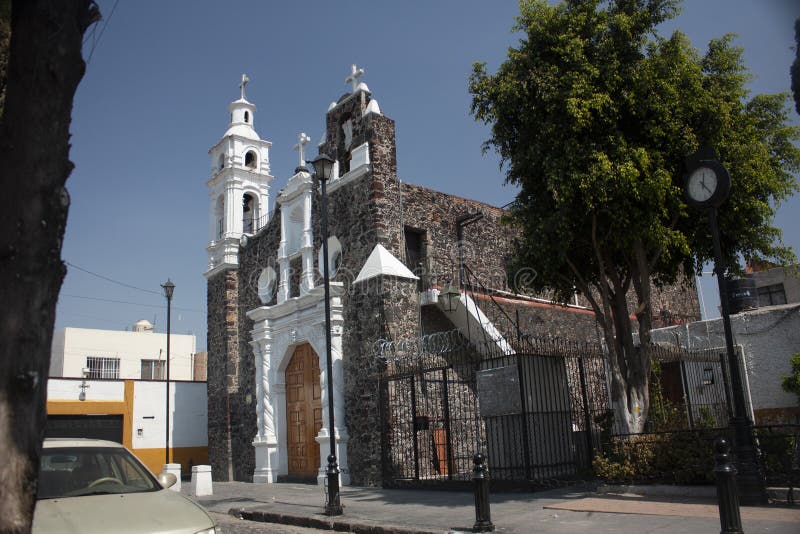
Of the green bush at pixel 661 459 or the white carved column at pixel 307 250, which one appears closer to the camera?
the green bush at pixel 661 459

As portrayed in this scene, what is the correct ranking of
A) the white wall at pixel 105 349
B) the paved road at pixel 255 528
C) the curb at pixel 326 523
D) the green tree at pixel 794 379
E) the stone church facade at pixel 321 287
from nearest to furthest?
the curb at pixel 326 523 → the paved road at pixel 255 528 → the green tree at pixel 794 379 → the stone church facade at pixel 321 287 → the white wall at pixel 105 349

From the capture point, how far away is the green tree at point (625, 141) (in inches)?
392

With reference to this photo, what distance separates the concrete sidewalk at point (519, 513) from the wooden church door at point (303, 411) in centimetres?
385

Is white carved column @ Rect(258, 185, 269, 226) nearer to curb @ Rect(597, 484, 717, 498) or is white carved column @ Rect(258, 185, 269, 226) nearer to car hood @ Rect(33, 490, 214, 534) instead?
curb @ Rect(597, 484, 717, 498)

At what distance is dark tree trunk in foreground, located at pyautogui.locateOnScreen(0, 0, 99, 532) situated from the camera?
334 centimetres

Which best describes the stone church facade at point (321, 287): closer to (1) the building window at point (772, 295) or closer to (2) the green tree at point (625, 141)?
(2) the green tree at point (625, 141)

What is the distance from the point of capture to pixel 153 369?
1486 inches

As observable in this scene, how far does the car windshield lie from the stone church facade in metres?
8.97

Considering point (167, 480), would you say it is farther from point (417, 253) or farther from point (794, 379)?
point (794, 379)

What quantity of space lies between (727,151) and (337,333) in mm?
9374

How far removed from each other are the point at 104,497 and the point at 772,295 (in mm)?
25444

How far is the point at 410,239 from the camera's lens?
17078 millimetres

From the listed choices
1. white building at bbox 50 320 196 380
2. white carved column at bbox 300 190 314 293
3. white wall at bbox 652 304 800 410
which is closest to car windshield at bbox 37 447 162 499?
white carved column at bbox 300 190 314 293

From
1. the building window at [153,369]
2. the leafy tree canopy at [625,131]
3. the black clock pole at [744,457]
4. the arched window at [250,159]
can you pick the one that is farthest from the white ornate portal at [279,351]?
the building window at [153,369]
